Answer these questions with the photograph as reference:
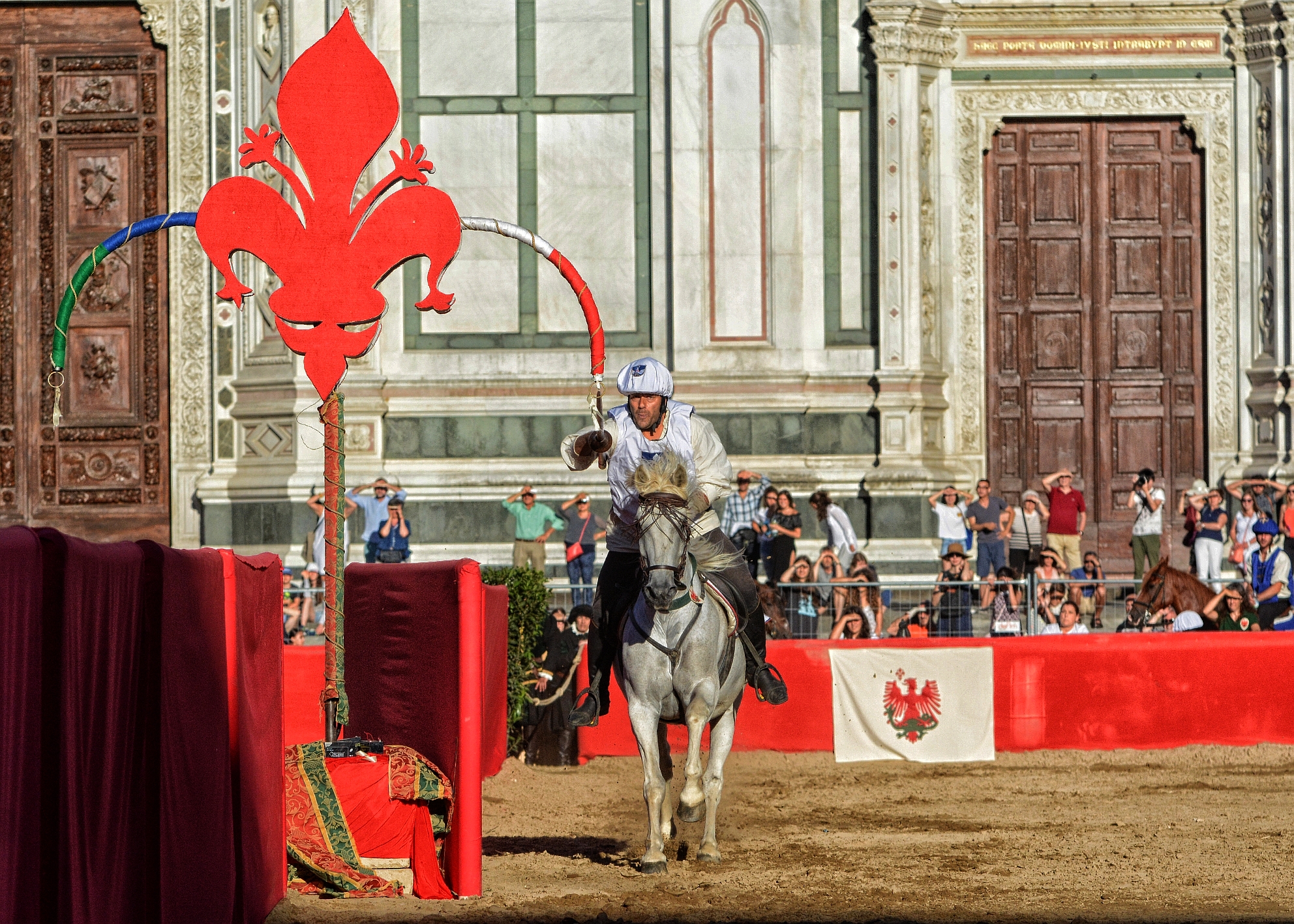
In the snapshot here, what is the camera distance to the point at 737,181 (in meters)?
23.6

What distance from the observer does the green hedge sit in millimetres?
16375

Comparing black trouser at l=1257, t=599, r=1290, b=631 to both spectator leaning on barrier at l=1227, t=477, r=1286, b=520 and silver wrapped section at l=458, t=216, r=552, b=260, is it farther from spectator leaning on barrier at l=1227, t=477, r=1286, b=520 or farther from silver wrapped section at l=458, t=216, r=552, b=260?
silver wrapped section at l=458, t=216, r=552, b=260

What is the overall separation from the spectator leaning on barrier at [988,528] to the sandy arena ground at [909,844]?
4.91 m

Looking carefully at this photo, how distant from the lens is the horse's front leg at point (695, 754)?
11.0 m

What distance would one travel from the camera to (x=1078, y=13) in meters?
24.3

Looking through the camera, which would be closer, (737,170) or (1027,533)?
(1027,533)

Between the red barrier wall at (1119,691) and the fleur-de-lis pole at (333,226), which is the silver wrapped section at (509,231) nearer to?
the fleur-de-lis pole at (333,226)

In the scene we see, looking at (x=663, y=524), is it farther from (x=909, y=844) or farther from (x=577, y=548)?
(x=577, y=548)

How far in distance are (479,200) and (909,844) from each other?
45.1 feet

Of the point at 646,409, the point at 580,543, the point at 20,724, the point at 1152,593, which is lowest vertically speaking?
the point at 1152,593

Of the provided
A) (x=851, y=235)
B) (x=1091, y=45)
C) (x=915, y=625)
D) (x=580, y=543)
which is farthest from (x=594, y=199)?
(x=915, y=625)

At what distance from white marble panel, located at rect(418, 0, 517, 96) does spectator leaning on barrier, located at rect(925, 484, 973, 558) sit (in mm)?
7933

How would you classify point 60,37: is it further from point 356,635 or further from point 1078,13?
point 356,635

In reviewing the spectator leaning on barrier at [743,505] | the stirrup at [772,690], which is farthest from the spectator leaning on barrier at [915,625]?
the stirrup at [772,690]
